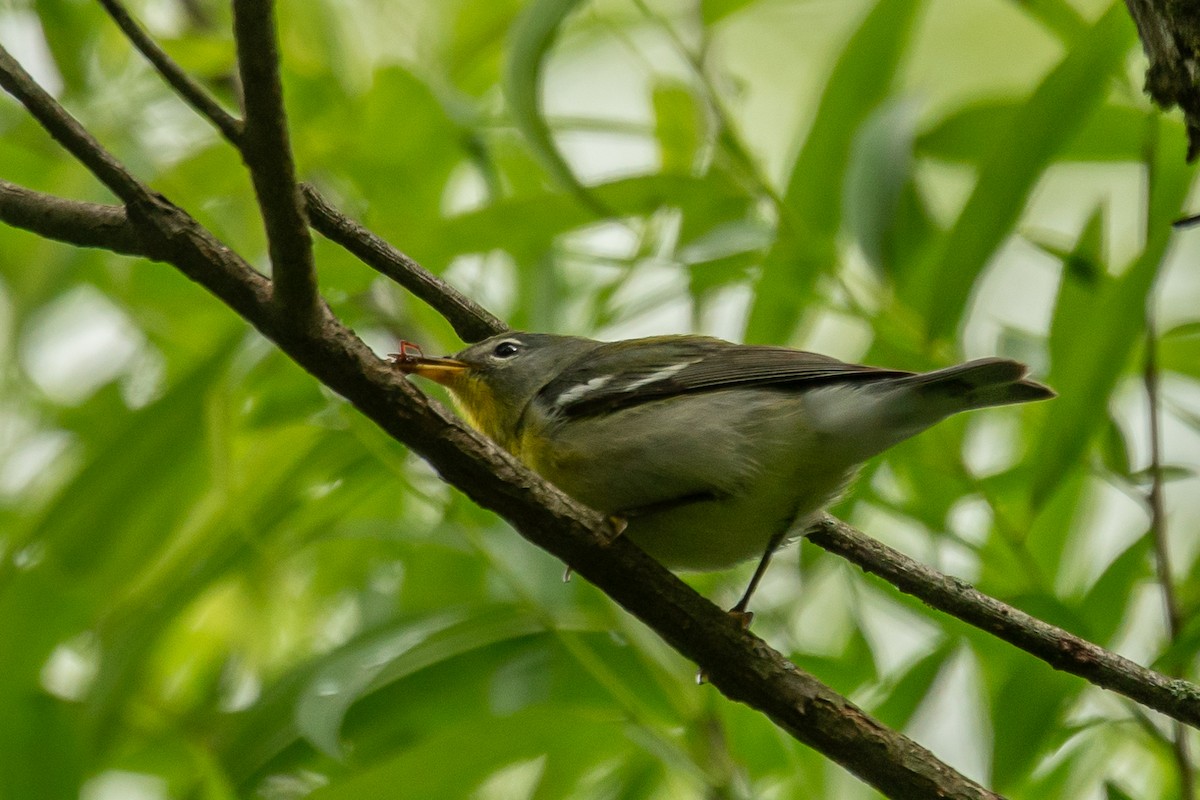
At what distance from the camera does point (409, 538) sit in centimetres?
327

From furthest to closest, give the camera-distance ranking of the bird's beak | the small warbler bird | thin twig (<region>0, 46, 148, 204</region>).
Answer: the bird's beak < the small warbler bird < thin twig (<region>0, 46, 148, 204</region>)

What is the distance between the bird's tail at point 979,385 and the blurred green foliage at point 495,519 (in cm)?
11

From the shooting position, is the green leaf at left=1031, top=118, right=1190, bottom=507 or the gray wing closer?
the green leaf at left=1031, top=118, right=1190, bottom=507

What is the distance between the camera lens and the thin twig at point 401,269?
2717 mm

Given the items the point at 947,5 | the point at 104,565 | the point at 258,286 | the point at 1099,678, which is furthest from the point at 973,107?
the point at 947,5

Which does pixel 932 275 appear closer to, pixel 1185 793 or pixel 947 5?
pixel 1185 793

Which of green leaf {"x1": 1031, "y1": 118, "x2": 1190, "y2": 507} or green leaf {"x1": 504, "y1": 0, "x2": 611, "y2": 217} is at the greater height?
green leaf {"x1": 504, "y1": 0, "x2": 611, "y2": 217}

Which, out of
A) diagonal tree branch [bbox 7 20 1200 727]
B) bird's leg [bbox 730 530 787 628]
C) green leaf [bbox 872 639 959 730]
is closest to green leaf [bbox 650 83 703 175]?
diagonal tree branch [bbox 7 20 1200 727]

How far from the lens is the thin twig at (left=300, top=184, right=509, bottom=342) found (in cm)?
272

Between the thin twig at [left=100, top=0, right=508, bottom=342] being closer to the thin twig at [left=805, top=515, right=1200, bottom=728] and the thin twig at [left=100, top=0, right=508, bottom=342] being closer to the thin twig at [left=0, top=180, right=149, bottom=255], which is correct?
the thin twig at [left=0, top=180, right=149, bottom=255]

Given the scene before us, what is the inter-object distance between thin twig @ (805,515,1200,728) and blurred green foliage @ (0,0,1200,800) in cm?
29

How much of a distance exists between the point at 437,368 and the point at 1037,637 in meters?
2.12

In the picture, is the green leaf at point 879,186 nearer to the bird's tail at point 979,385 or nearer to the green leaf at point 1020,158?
the green leaf at point 1020,158

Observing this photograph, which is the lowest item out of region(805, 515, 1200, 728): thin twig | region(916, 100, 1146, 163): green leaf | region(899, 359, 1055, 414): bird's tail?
region(805, 515, 1200, 728): thin twig
